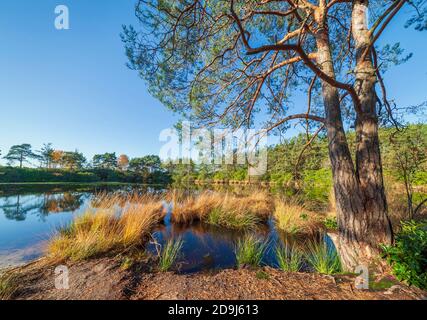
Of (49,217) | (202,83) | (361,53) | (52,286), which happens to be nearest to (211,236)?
(52,286)

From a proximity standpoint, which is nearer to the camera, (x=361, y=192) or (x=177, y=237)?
(x=361, y=192)

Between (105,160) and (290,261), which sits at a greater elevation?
(105,160)

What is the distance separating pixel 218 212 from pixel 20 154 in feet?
140

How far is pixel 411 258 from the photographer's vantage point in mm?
1449

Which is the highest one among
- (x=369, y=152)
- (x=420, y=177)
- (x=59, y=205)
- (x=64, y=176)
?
(x=369, y=152)

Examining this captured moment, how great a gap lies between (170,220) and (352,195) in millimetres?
4515

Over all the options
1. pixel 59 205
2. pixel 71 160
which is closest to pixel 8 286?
pixel 59 205

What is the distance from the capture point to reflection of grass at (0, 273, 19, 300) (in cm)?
→ 138

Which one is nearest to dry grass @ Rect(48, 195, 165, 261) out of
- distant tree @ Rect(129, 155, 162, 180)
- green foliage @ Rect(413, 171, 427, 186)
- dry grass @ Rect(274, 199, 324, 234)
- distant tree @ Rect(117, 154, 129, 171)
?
dry grass @ Rect(274, 199, 324, 234)

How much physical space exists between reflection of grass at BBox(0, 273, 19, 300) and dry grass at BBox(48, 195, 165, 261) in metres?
0.53

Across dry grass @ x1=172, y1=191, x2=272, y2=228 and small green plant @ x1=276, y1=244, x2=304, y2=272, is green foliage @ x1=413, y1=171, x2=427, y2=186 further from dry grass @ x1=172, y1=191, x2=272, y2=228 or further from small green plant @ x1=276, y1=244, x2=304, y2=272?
dry grass @ x1=172, y1=191, x2=272, y2=228

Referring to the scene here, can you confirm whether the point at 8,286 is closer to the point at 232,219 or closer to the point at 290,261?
the point at 290,261

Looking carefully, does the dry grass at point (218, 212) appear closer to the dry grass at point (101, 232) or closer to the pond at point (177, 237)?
the pond at point (177, 237)

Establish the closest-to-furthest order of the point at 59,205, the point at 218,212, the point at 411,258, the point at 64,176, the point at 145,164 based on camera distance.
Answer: the point at 411,258, the point at 218,212, the point at 59,205, the point at 64,176, the point at 145,164
